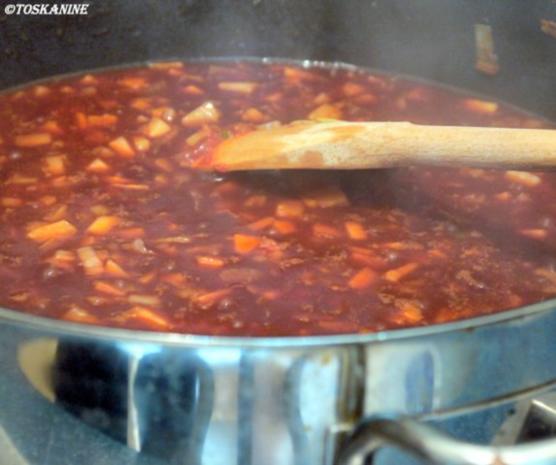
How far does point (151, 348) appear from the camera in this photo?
3.58 ft

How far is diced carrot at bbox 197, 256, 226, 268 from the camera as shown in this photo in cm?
167

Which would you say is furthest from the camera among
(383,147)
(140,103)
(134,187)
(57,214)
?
(140,103)

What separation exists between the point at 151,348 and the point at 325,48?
1.80 m

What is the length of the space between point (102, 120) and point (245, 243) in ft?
2.43

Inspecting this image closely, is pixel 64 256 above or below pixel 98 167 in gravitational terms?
below

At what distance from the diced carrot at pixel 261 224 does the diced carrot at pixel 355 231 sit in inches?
6.0

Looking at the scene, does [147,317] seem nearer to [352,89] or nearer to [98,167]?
[98,167]

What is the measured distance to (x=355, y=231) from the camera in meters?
1.83

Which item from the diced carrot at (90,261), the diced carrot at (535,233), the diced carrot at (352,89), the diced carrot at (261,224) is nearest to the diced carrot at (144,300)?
the diced carrot at (90,261)

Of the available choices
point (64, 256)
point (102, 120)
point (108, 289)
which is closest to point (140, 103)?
point (102, 120)

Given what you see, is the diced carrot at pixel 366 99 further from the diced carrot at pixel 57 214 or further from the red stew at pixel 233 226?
the diced carrot at pixel 57 214

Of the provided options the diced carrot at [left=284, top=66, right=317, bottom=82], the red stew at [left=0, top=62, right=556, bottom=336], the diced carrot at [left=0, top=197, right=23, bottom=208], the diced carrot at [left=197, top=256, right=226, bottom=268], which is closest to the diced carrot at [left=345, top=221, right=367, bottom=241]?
the red stew at [left=0, top=62, right=556, bottom=336]

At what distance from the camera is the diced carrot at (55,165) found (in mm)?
2037

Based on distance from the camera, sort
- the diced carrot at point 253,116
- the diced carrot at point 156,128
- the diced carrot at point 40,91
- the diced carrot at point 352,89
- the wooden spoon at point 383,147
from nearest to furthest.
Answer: the wooden spoon at point 383,147 → the diced carrot at point 156,128 → the diced carrot at point 253,116 → the diced carrot at point 40,91 → the diced carrot at point 352,89
